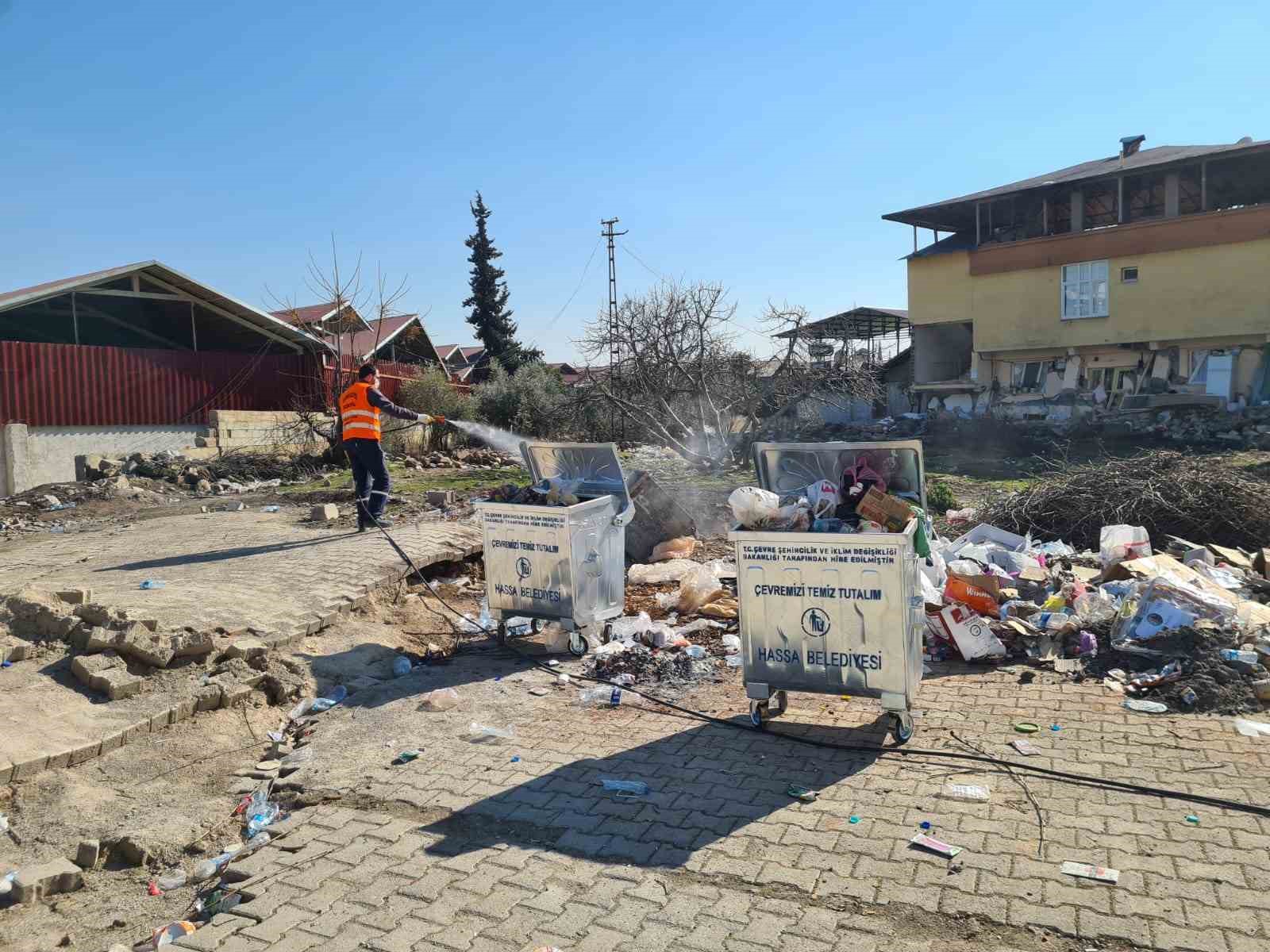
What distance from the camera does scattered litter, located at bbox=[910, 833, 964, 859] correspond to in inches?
133

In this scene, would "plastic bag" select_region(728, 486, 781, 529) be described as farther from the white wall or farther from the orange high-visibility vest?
the white wall

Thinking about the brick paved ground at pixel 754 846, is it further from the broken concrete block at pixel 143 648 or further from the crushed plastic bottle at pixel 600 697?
the broken concrete block at pixel 143 648

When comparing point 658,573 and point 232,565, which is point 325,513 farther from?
point 658,573

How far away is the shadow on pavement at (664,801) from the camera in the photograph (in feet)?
12.0

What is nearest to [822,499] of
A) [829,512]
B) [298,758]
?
[829,512]

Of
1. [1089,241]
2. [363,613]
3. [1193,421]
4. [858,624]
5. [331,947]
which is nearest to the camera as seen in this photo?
[331,947]

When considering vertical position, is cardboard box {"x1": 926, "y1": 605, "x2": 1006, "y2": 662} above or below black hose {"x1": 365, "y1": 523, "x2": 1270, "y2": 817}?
above

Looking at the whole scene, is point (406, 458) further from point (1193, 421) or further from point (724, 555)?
point (1193, 421)

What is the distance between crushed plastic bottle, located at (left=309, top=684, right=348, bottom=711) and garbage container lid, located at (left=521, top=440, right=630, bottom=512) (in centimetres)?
214

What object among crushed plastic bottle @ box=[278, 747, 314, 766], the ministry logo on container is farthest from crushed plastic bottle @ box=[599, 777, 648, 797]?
crushed plastic bottle @ box=[278, 747, 314, 766]

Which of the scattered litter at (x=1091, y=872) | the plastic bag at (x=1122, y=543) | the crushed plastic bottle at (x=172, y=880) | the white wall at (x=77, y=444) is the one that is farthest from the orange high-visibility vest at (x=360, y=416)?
the white wall at (x=77, y=444)

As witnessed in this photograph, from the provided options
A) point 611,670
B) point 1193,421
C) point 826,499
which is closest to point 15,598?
point 611,670

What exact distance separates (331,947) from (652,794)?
1.54m

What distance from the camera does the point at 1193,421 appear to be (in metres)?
23.5
